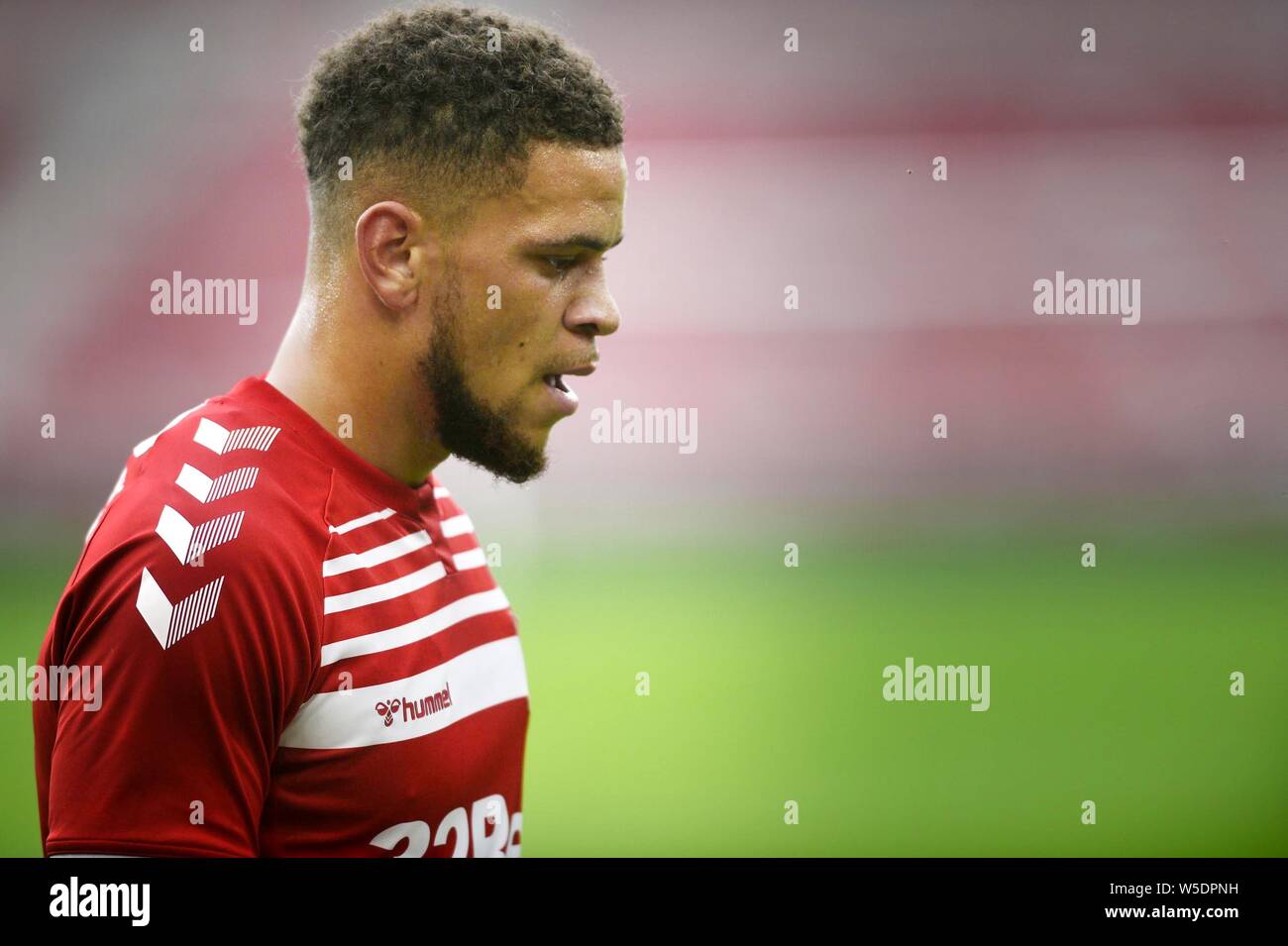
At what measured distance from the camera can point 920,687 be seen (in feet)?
6.31

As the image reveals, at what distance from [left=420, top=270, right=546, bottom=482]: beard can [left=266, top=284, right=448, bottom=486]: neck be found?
0.04 m

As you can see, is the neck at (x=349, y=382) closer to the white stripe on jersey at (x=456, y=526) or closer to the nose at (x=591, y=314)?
the white stripe on jersey at (x=456, y=526)

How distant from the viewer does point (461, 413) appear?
58.8 inches

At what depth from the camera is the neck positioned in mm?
1372

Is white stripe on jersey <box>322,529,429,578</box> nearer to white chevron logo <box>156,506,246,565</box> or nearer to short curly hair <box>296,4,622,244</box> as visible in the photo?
white chevron logo <box>156,506,246,565</box>

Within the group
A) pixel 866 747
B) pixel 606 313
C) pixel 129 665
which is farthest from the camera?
pixel 866 747

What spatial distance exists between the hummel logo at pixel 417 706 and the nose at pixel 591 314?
571mm

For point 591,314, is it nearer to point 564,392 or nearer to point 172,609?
point 564,392

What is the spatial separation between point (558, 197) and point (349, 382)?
406 mm

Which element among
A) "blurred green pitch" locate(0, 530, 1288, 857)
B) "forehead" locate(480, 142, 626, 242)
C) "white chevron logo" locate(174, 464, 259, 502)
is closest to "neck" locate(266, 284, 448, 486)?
"white chevron logo" locate(174, 464, 259, 502)
